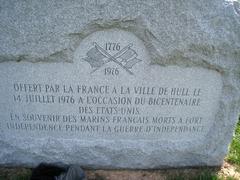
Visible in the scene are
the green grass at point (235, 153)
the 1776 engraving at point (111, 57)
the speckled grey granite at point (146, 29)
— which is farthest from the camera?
the green grass at point (235, 153)

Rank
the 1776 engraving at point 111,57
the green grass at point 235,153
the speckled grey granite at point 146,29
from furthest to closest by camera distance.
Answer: the green grass at point 235,153 → the 1776 engraving at point 111,57 → the speckled grey granite at point 146,29

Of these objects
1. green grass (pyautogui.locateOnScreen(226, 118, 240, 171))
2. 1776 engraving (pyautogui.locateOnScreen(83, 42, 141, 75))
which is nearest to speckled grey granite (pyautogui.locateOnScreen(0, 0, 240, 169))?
1776 engraving (pyautogui.locateOnScreen(83, 42, 141, 75))

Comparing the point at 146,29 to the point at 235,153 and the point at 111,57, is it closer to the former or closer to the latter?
the point at 111,57

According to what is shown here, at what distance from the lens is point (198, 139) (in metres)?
2.57

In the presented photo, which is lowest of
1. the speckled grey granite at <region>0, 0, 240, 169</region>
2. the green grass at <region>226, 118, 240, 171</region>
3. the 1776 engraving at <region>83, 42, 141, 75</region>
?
the green grass at <region>226, 118, 240, 171</region>

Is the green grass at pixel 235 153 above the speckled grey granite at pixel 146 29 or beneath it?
beneath

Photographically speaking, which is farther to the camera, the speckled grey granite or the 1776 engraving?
the 1776 engraving

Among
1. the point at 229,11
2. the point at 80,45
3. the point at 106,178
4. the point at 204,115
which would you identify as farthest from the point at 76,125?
the point at 229,11

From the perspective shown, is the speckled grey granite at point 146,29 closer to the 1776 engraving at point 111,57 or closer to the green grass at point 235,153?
the 1776 engraving at point 111,57

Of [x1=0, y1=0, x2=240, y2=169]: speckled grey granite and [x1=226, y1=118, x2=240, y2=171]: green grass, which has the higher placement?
[x1=0, y1=0, x2=240, y2=169]: speckled grey granite

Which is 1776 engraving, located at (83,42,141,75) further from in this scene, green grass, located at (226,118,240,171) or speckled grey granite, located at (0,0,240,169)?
green grass, located at (226,118,240,171)

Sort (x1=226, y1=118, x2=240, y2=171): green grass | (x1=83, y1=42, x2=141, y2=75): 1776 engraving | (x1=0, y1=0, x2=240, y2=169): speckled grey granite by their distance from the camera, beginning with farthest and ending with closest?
(x1=226, y1=118, x2=240, y2=171): green grass, (x1=83, y1=42, x2=141, y2=75): 1776 engraving, (x1=0, y1=0, x2=240, y2=169): speckled grey granite

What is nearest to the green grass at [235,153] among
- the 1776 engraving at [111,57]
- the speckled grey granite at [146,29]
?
the speckled grey granite at [146,29]

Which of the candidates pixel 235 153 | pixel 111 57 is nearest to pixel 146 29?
pixel 111 57
